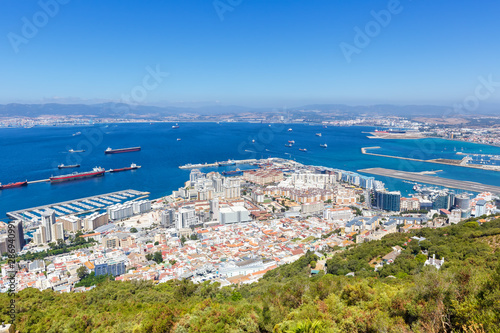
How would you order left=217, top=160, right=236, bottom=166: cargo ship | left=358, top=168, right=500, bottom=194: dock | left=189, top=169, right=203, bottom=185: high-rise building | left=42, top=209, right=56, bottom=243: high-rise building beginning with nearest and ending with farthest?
left=42, top=209, right=56, bottom=243: high-rise building < left=358, top=168, right=500, bottom=194: dock < left=189, top=169, right=203, bottom=185: high-rise building < left=217, top=160, right=236, bottom=166: cargo ship

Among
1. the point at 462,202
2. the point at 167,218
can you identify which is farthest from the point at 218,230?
the point at 462,202

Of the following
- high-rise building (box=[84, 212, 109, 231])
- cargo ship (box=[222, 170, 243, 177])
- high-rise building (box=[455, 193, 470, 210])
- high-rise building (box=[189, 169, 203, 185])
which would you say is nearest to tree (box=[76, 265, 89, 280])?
high-rise building (box=[84, 212, 109, 231])

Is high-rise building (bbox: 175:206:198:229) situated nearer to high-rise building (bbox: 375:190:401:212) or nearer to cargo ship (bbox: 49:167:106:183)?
high-rise building (bbox: 375:190:401:212)

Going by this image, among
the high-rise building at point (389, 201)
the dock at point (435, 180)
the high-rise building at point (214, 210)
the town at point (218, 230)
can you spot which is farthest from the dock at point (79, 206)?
the dock at point (435, 180)

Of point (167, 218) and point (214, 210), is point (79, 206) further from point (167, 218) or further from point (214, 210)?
point (214, 210)

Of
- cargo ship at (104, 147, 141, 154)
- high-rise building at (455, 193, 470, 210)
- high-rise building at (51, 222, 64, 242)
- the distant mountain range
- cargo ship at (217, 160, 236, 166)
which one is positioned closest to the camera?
high-rise building at (51, 222, 64, 242)

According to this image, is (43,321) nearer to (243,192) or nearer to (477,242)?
(477,242)

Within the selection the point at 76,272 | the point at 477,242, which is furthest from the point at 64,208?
the point at 477,242
